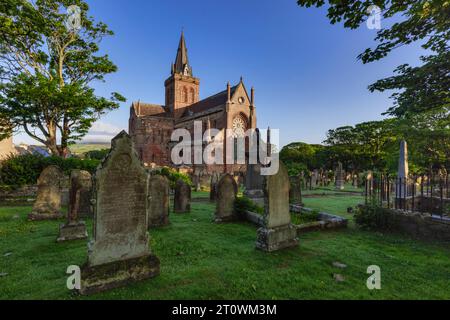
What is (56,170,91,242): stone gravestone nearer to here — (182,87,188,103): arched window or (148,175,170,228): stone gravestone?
(148,175,170,228): stone gravestone

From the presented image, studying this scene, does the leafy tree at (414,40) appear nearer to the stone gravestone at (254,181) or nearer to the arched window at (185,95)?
the stone gravestone at (254,181)

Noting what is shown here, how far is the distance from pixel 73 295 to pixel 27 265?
1.82 m

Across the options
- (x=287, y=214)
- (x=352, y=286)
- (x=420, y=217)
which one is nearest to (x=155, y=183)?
(x=287, y=214)

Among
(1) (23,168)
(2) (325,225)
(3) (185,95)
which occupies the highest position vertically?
(3) (185,95)

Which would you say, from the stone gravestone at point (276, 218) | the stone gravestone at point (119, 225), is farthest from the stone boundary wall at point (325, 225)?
the stone gravestone at point (119, 225)

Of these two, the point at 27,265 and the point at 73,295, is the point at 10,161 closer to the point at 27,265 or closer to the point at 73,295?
the point at 27,265

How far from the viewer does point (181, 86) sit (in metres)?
50.9

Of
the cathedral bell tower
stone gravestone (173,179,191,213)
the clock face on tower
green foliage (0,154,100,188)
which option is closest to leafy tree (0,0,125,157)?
green foliage (0,154,100,188)

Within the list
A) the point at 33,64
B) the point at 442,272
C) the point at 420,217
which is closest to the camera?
the point at 442,272

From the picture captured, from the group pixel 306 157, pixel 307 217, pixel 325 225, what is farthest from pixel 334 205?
pixel 306 157

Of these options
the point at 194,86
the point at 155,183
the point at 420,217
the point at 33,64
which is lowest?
the point at 420,217

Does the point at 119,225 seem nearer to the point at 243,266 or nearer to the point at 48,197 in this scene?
the point at 243,266

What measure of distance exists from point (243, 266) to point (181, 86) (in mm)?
51561

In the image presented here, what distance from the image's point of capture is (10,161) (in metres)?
12.2
